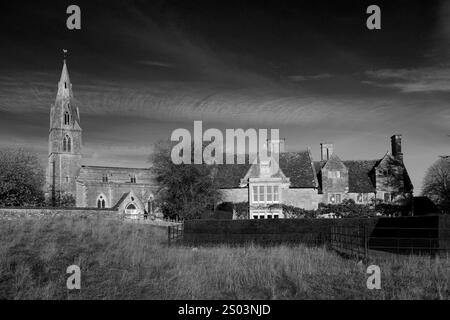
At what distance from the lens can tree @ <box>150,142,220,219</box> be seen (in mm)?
43000

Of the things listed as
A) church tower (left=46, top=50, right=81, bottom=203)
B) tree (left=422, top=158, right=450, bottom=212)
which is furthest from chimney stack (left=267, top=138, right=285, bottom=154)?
church tower (left=46, top=50, right=81, bottom=203)

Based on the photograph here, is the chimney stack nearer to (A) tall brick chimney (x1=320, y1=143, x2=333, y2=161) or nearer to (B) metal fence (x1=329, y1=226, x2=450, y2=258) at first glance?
(A) tall brick chimney (x1=320, y1=143, x2=333, y2=161)

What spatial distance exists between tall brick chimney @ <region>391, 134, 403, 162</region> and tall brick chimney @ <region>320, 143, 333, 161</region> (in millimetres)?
6931

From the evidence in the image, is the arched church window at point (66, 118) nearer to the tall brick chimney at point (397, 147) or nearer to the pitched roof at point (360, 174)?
the pitched roof at point (360, 174)

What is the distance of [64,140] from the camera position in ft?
277

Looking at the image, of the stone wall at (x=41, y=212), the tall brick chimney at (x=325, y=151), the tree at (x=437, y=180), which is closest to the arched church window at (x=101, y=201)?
the stone wall at (x=41, y=212)

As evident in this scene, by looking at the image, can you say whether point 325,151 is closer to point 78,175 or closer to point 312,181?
point 312,181

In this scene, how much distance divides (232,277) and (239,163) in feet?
121

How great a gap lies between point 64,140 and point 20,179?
3371 centimetres

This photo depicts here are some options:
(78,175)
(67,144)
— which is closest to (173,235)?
(78,175)

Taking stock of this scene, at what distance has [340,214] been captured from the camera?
44.4 metres

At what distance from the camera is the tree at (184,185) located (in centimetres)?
4300

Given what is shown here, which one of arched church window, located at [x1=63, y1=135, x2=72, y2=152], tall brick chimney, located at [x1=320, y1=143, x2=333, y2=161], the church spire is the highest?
the church spire
